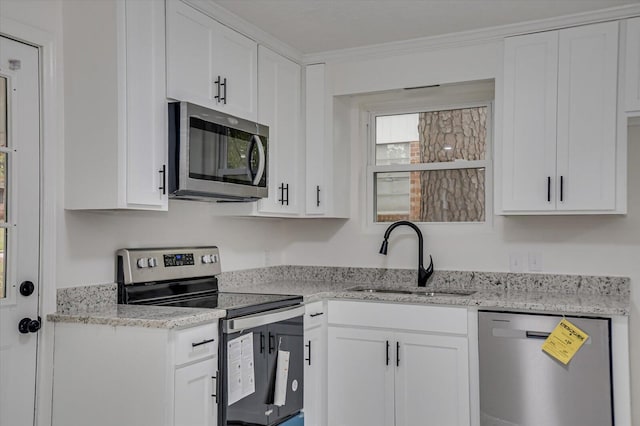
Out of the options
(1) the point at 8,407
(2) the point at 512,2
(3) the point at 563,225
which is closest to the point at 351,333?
(3) the point at 563,225

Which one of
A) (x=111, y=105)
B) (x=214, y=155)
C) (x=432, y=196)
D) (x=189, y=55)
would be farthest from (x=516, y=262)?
(x=111, y=105)

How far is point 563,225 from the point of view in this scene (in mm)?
3324

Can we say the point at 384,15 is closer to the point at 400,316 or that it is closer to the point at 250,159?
the point at 250,159

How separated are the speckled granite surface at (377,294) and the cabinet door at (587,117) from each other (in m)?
0.50

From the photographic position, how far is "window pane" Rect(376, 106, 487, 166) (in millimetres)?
3686

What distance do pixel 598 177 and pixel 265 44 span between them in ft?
6.30

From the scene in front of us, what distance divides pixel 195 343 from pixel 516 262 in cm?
198

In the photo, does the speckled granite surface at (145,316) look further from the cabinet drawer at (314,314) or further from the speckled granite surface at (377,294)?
the cabinet drawer at (314,314)

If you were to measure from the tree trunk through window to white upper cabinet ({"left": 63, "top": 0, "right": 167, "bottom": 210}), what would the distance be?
188 cm

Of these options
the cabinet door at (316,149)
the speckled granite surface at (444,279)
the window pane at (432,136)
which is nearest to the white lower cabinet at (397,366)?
the speckled granite surface at (444,279)

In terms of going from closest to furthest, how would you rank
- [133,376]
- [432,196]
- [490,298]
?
[133,376]
[490,298]
[432,196]

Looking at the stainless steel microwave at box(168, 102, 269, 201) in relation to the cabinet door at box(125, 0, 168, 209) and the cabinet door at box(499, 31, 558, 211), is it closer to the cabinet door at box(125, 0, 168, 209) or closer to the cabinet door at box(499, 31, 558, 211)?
the cabinet door at box(125, 0, 168, 209)

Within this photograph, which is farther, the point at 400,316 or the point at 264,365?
the point at 400,316

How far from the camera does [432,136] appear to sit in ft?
12.5
